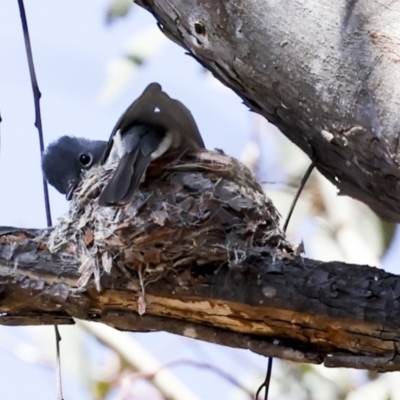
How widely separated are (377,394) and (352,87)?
4.95ft

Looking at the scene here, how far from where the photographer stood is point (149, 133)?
6.16ft

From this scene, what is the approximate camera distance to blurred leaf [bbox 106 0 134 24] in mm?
2541

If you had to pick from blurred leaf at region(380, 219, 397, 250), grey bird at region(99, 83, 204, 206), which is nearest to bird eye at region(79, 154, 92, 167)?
grey bird at region(99, 83, 204, 206)

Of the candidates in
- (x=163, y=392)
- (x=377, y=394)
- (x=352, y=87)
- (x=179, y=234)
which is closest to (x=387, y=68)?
(x=352, y=87)

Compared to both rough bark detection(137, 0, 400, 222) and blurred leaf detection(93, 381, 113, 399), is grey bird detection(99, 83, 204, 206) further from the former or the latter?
blurred leaf detection(93, 381, 113, 399)

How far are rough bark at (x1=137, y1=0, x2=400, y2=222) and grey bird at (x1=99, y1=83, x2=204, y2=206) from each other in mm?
252

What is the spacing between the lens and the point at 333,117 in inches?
53.9

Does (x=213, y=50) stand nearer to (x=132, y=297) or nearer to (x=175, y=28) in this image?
(x=175, y=28)

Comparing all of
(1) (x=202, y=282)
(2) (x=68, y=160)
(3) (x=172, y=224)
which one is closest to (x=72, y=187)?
(2) (x=68, y=160)

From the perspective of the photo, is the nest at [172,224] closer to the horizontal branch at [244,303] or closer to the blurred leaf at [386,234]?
the horizontal branch at [244,303]

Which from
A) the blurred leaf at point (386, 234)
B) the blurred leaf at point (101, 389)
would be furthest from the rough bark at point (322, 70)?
the blurred leaf at point (101, 389)

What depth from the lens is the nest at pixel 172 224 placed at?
1.52 m

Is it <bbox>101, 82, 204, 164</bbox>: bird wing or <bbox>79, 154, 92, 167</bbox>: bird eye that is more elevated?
<bbox>79, 154, 92, 167</bbox>: bird eye

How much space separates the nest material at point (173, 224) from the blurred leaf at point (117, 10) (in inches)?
33.3
